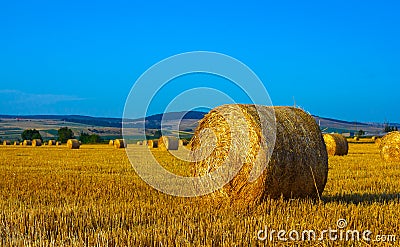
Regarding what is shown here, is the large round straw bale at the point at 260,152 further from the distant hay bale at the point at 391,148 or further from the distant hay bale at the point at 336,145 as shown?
the distant hay bale at the point at 336,145

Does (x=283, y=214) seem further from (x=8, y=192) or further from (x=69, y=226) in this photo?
(x=8, y=192)

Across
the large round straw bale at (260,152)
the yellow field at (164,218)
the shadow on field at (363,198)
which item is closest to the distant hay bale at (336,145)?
the yellow field at (164,218)

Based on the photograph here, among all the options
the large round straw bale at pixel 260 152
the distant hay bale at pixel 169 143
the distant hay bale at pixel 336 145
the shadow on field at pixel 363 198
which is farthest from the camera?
the distant hay bale at pixel 169 143

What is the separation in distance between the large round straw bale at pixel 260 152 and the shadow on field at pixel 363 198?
1.02ft

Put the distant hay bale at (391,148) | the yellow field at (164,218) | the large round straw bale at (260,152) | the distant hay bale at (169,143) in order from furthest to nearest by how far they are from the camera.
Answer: the distant hay bale at (169,143) → the distant hay bale at (391,148) → the large round straw bale at (260,152) → the yellow field at (164,218)

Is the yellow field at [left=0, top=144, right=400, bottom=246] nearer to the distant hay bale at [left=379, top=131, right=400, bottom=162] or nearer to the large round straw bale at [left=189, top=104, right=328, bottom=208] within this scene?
the large round straw bale at [left=189, top=104, right=328, bottom=208]

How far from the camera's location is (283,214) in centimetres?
644

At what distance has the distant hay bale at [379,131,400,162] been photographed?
1838 centimetres

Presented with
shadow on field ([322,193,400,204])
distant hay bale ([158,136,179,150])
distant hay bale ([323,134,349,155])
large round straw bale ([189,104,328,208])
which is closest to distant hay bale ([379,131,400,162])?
distant hay bale ([323,134,349,155])

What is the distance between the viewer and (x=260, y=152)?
764 cm

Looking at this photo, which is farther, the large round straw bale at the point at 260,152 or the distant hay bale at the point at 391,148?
the distant hay bale at the point at 391,148

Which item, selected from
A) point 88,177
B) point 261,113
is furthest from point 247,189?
point 88,177

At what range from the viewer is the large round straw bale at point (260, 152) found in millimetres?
7676

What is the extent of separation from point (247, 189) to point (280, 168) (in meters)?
0.58
